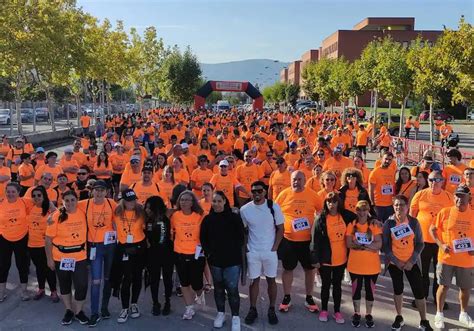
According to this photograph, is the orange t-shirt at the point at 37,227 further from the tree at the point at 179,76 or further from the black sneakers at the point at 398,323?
the tree at the point at 179,76

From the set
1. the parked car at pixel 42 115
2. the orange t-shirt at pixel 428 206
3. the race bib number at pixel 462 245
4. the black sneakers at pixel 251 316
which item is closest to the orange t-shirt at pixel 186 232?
the black sneakers at pixel 251 316

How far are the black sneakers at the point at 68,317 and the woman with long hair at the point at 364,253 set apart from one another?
343cm

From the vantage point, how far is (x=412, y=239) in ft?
18.4

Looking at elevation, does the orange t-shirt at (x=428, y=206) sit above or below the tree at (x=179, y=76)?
below

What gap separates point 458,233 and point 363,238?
1.17 m

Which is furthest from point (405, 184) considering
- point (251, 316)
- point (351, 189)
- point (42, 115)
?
point (42, 115)

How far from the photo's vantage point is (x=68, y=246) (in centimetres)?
555

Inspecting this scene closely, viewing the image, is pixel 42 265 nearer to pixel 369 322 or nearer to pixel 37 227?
pixel 37 227

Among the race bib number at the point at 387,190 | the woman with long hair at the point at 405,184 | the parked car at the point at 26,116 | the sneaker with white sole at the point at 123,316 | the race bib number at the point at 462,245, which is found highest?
the parked car at the point at 26,116

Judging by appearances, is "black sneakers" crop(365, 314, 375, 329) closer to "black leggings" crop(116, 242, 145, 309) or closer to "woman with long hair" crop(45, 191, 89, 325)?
"black leggings" crop(116, 242, 145, 309)

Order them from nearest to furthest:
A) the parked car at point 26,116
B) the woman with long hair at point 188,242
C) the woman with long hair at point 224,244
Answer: the woman with long hair at point 224,244, the woman with long hair at point 188,242, the parked car at point 26,116

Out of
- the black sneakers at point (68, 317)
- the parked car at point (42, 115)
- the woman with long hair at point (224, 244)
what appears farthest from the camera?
the parked car at point (42, 115)

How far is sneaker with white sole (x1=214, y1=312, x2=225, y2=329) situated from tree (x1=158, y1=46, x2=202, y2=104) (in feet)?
169

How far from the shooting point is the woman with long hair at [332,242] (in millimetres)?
5738
